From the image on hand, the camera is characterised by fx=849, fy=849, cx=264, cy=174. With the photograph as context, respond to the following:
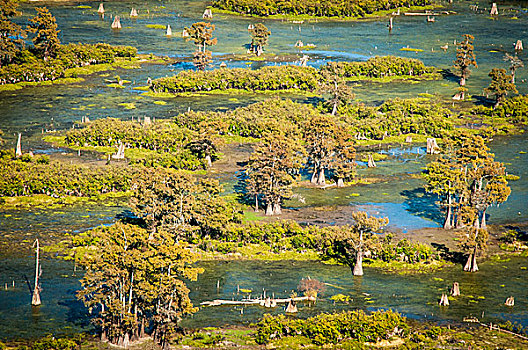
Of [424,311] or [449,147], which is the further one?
[449,147]

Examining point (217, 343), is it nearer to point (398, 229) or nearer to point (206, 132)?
point (398, 229)

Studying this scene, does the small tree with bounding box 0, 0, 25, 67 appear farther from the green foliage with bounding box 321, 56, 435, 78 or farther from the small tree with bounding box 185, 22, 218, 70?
the green foliage with bounding box 321, 56, 435, 78

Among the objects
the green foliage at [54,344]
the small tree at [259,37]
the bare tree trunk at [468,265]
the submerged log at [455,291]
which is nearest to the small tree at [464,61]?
the small tree at [259,37]

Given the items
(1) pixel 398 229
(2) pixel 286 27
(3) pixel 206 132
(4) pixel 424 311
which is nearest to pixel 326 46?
(2) pixel 286 27

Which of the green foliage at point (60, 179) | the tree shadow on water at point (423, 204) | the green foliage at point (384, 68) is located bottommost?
the tree shadow on water at point (423, 204)

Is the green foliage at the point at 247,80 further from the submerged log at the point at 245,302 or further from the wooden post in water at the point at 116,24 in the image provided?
the submerged log at the point at 245,302

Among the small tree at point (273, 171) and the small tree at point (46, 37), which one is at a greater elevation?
the small tree at point (46, 37)

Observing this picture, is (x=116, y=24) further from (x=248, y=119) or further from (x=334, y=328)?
(x=334, y=328)
